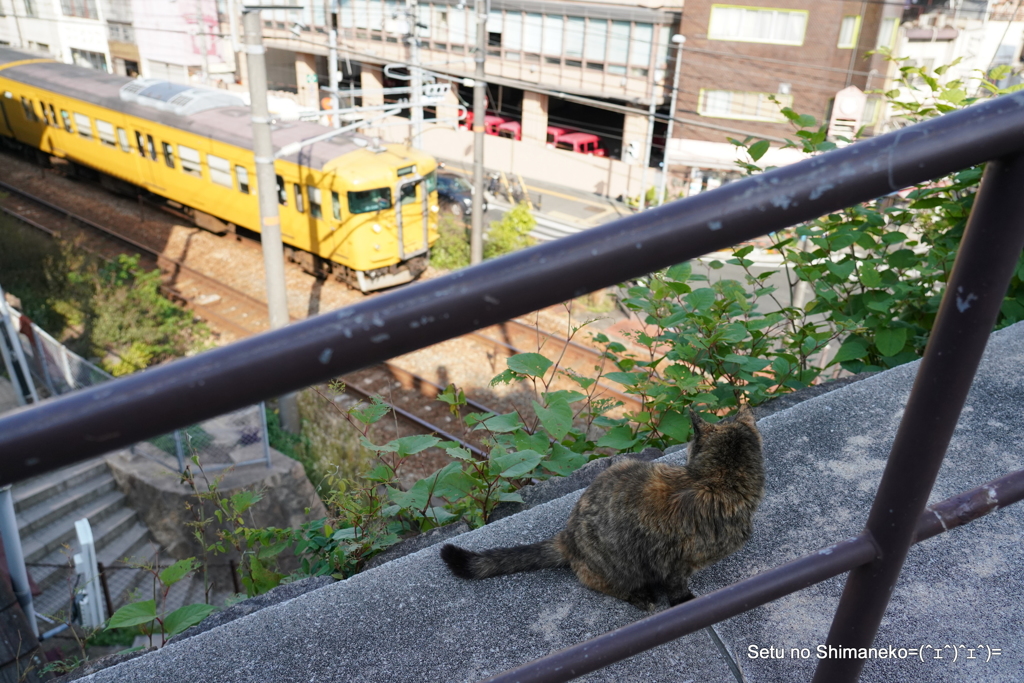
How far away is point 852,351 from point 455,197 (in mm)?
15075

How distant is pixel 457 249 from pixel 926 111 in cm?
1148

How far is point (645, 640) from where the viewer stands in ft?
2.88

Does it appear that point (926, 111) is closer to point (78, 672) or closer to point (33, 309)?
point (78, 672)

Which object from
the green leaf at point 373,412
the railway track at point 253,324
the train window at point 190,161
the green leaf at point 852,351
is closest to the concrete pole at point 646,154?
the railway track at point 253,324

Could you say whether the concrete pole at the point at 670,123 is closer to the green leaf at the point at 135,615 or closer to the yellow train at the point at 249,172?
the yellow train at the point at 249,172

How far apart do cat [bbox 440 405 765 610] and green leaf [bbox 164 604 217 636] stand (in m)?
0.85

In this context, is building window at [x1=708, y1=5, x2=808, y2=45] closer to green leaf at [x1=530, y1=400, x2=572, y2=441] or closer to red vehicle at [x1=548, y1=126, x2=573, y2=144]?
red vehicle at [x1=548, y1=126, x2=573, y2=144]

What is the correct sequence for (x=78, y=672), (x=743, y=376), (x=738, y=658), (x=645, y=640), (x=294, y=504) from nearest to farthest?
(x=645, y=640), (x=738, y=658), (x=78, y=672), (x=743, y=376), (x=294, y=504)

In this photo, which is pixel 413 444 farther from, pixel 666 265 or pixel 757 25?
pixel 757 25

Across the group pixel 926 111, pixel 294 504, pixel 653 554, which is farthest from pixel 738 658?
pixel 294 504

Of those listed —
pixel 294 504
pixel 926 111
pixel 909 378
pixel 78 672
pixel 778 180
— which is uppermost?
pixel 778 180

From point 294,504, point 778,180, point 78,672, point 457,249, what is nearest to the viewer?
point 778,180

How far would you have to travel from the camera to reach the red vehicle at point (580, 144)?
984 inches

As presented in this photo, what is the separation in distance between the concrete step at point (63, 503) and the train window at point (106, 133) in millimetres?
9588
